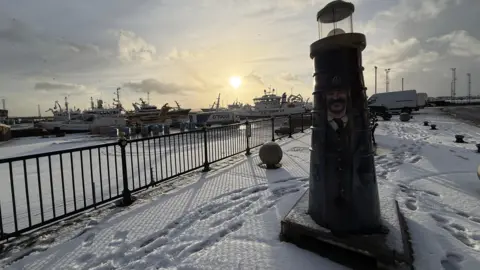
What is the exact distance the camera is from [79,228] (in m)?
3.75

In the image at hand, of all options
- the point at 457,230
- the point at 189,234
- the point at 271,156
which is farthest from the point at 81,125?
the point at 457,230

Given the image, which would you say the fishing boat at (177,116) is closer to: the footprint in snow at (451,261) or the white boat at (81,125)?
the white boat at (81,125)

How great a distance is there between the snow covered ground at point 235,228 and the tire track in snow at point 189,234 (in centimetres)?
A: 1

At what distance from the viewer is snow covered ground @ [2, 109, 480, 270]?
8.93 feet

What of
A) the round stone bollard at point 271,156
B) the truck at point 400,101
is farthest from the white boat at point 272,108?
the round stone bollard at point 271,156

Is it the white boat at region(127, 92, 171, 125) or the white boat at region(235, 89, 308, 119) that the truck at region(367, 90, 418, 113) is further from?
the white boat at region(127, 92, 171, 125)

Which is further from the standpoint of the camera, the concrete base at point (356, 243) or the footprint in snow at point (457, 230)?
the footprint in snow at point (457, 230)

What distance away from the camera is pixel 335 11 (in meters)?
2.81

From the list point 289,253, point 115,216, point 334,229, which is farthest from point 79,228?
point 334,229

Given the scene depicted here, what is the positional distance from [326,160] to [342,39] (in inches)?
50.9

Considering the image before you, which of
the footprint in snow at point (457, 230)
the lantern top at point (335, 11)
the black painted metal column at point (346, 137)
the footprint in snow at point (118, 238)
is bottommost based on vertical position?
the footprint in snow at point (118, 238)

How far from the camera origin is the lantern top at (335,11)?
2734mm

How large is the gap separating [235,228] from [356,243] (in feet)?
5.29

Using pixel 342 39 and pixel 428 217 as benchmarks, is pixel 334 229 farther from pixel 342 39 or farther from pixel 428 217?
pixel 342 39
